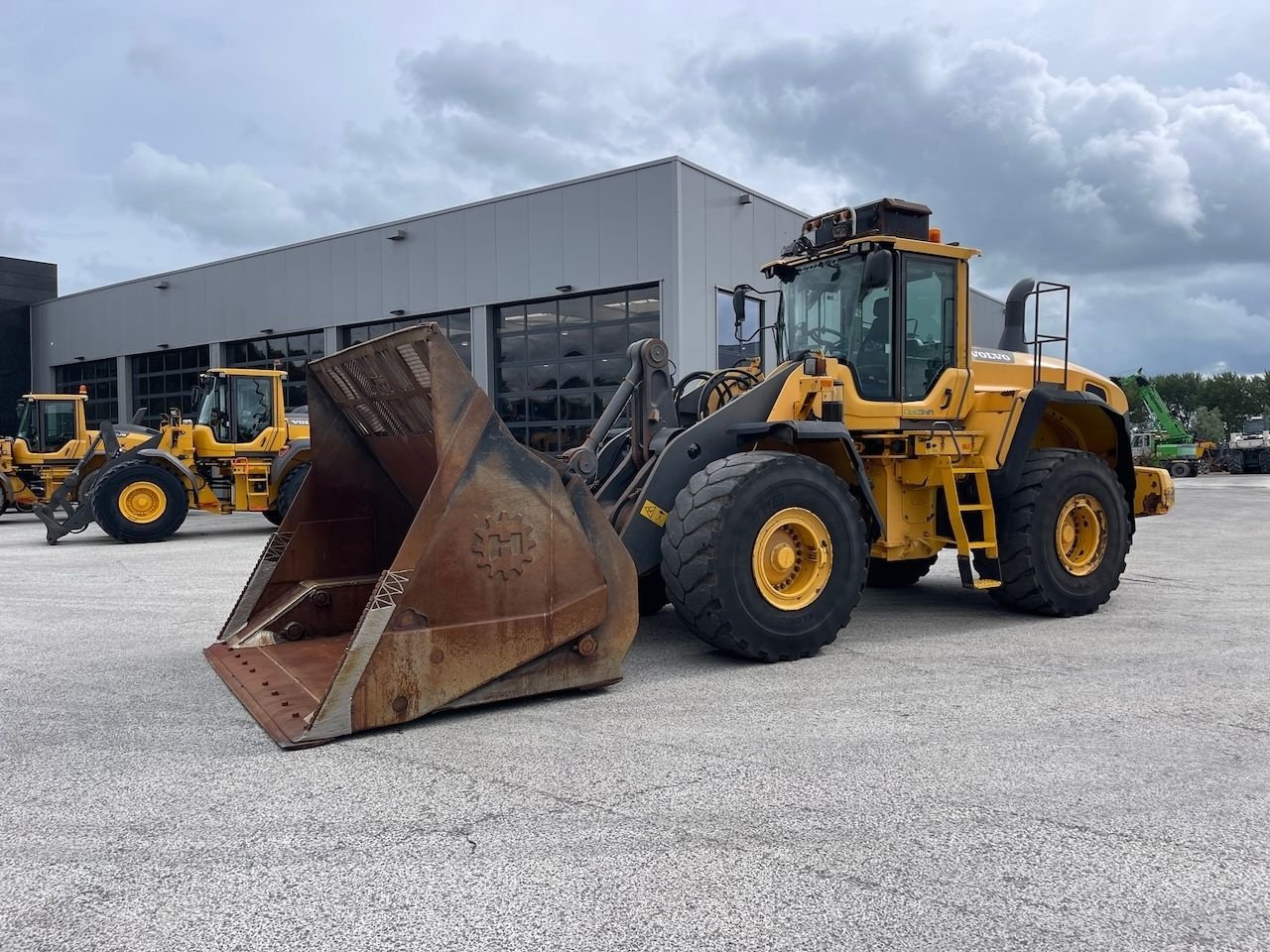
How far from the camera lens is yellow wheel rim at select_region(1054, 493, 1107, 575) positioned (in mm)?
7371

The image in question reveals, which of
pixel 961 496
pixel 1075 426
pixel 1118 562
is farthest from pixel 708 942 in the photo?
pixel 1075 426

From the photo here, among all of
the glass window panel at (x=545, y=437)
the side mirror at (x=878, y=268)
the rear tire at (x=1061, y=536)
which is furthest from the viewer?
the glass window panel at (x=545, y=437)

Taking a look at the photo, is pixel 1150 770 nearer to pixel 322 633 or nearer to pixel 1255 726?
pixel 1255 726

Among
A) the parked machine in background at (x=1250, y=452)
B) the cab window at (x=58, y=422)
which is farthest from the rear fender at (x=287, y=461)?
the parked machine in background at (x=1250, y=452)

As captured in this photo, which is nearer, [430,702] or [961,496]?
[430,702]

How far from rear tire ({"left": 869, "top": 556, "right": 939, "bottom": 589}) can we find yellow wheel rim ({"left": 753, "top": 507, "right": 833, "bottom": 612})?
3.26 m

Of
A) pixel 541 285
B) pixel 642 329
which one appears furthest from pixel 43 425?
pixel 642 329

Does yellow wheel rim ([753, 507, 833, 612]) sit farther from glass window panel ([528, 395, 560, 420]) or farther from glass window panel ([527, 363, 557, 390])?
glass window panel ([527, 363, 557, 390])

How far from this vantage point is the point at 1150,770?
3.83m

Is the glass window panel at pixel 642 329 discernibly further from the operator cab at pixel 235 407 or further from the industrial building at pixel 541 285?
the operator cab at pixel 235 407

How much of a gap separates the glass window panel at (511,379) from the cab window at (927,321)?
50.0 feet

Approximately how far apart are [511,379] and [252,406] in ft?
22.3

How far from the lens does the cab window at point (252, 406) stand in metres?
16.0

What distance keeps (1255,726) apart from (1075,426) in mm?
4269
